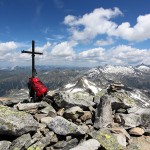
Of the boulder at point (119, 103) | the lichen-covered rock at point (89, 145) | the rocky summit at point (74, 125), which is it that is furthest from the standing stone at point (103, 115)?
the lichen-covered rock at point (89, 145)

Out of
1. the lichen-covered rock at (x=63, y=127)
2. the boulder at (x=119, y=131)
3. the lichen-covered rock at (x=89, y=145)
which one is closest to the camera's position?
the lichen-covered rock at (x=89, y=145)

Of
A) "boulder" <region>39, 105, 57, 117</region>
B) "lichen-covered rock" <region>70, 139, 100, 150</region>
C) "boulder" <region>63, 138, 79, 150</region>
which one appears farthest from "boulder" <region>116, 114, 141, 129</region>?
"boulder" <region>39, 105, 57, 117</region>

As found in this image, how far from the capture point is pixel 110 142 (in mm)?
15750

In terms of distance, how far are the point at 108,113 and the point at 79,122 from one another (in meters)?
2.52

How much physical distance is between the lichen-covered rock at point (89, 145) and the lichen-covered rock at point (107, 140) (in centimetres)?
51

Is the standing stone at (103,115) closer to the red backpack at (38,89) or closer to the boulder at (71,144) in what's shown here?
the boulder at (71,144)

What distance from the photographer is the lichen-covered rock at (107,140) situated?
1544 cm

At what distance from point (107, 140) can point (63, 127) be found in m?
3.13

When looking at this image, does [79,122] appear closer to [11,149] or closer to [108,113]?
[108,113]

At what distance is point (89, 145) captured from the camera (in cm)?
1477

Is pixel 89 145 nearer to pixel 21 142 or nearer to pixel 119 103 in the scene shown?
pixel 21 142

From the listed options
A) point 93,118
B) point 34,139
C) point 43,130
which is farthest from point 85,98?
point 34,139

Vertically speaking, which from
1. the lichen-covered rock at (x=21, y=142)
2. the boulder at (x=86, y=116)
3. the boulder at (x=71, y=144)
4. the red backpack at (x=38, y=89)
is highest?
the red backpack at (x=38, y=89)

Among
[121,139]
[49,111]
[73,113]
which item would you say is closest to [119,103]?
[73,113]
